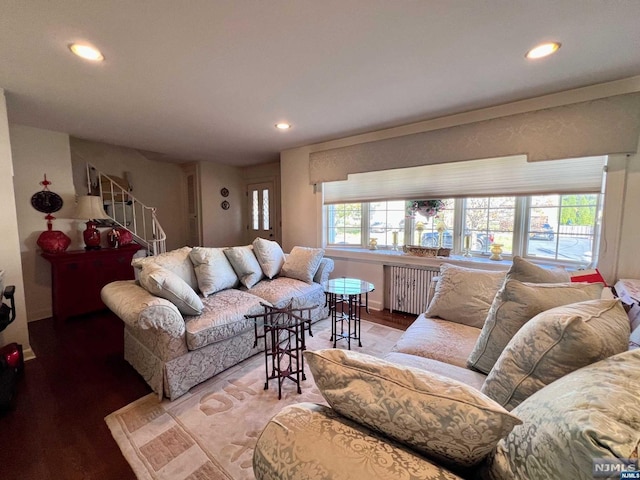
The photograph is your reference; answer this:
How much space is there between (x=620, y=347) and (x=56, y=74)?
3507 mm

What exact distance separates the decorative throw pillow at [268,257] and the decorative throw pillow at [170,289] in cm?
112

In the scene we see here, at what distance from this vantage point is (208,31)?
5.05ft

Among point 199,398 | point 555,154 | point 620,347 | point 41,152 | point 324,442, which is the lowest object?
point 199,398

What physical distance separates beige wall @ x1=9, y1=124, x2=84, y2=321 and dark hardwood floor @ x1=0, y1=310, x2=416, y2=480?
62 cm

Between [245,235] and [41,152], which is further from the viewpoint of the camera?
[245,235]

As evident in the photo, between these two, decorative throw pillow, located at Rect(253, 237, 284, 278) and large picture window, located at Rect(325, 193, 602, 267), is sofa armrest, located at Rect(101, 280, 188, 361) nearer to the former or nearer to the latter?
decorative throw pillow, located at Rect(253, 237, 284, 278)

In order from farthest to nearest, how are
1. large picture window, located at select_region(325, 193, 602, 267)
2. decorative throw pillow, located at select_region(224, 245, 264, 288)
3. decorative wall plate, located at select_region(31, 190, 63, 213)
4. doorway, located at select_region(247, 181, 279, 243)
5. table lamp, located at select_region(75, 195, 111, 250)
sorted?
doorway, located at select_region(247, 181, 279, 243), table lamp, located at select_region(75, 195, 111, 250), decorative wall plate, located at select_region(31, 190, 63, 213), decorative throw pillow, located at select_region(224, 245, 264, 288), large picture window, located at select_region(325, 193, 602, 267)

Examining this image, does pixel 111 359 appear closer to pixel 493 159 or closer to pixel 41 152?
pixel 41 152

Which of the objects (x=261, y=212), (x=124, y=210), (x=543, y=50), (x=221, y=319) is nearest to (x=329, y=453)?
(x=221, y=319)

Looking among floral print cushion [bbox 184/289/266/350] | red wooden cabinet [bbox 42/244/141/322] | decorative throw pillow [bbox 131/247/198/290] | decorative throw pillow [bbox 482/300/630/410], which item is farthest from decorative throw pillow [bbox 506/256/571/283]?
red wooden cabinet [bbox 42/244/141/322]

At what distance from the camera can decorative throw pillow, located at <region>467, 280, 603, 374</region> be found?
3.95ft

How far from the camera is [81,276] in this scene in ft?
10.9

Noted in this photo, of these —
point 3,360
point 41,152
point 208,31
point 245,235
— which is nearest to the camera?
point 208,31

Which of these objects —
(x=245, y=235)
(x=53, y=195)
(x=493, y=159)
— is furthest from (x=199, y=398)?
(x=245, y=235)
